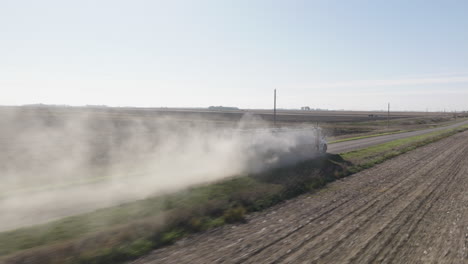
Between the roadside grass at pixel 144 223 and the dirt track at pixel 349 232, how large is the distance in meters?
0.53

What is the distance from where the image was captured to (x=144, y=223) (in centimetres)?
813

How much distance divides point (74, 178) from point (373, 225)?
14.1m

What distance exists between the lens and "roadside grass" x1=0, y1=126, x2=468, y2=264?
21.3 feet

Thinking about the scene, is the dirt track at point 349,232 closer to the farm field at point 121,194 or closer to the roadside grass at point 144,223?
the roadside grass at point 144,223

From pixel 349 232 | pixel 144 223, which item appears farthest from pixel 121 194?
pixel 349 232

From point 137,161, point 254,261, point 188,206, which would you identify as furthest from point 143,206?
point 137,161

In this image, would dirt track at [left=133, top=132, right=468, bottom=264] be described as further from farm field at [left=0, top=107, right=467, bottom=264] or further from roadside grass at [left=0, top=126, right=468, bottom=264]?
farm field at [left=0, top=107, right=467, bottom=264]

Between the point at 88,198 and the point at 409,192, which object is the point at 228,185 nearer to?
the point at 88,198

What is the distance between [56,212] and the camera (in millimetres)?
9805

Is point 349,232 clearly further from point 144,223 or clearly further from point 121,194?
point 121,194

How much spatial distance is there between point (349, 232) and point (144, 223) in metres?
5.77

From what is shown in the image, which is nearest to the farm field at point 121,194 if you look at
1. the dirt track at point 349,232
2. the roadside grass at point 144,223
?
the roadside grass at point 144,223

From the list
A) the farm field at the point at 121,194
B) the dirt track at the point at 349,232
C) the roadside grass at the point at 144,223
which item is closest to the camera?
the roadside grass at the point at 144,223

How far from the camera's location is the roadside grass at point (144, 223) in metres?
6.50
